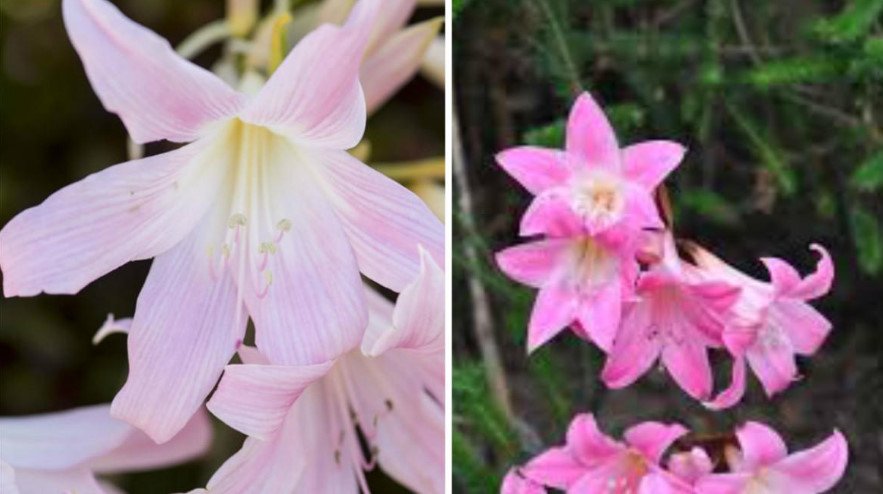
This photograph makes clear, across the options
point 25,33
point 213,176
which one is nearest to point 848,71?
point 213,176

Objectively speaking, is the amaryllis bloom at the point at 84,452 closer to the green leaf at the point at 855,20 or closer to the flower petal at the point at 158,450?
the flower petal at the point at 158,450

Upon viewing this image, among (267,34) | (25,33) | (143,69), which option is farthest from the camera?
(25,33)

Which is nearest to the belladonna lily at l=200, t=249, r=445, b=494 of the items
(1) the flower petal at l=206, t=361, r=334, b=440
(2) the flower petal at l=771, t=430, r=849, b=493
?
(1) the flower petal at l=206, t=361, r=334, b=440

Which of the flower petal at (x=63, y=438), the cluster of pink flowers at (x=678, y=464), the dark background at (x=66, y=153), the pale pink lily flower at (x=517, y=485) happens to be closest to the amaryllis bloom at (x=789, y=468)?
the cluster of pink flowers at (x=678, y=464)

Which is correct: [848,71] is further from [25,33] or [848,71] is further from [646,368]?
[25,33]

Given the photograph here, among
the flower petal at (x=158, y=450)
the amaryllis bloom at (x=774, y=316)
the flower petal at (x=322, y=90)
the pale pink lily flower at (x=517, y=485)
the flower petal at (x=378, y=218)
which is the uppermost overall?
the flower petal at (x=322, y=90)

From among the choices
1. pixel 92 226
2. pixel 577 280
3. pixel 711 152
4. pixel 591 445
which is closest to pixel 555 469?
pixel 591 445

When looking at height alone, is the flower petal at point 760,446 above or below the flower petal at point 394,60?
below
